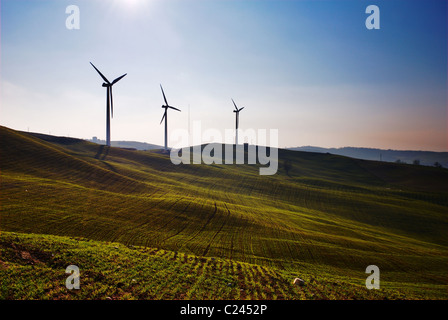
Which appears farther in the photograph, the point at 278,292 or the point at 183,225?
the point at 183,225

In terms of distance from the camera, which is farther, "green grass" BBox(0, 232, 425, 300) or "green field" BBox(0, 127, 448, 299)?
"green field" BBox(0, 127, 448, 299)

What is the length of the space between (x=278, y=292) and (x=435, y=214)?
177 feet

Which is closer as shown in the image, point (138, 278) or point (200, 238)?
point (138, 278)

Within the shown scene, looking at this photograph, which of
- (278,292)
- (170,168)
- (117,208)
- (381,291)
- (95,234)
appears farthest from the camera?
(170,168)

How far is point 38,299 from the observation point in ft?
33.1

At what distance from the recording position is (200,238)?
26.6m

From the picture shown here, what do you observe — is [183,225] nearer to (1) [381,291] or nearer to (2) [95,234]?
(2) [95,234]

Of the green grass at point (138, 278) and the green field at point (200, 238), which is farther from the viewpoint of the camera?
the green field at point (200, 238)

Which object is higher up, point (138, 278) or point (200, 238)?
point (138, 278)

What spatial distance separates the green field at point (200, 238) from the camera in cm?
1334

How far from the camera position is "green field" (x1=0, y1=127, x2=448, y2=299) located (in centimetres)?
1334
